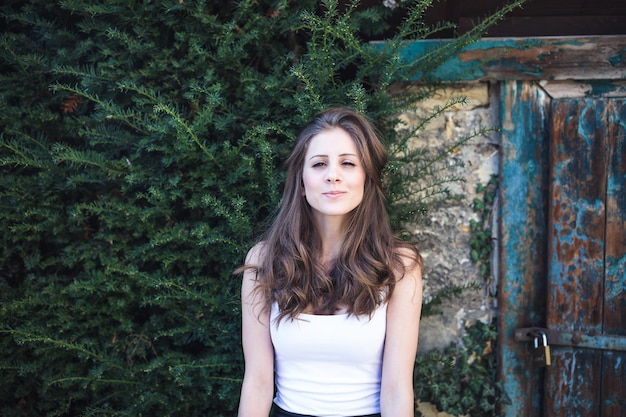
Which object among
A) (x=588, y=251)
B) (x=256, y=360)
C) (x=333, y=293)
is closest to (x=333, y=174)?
(x=333, y=293)

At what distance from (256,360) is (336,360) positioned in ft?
1.19

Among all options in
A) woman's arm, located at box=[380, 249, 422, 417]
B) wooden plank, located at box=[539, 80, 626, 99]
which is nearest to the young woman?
woman's arm, located at box=[380, 249, 422, 417]

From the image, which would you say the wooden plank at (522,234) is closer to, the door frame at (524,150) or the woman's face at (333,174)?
the door frame at (524,150)

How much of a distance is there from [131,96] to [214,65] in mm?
470

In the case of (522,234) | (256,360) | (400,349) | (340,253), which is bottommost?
(256,360)

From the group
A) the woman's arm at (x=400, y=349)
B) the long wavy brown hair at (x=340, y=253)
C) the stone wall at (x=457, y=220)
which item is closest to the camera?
the woman's arm at (x=400, y=349)

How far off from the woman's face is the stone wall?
31.2 inches

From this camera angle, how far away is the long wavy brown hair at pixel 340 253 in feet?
7.48

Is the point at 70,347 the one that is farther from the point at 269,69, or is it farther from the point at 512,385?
the point at 512,385

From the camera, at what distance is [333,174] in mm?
2246

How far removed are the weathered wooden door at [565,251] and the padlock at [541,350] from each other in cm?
4

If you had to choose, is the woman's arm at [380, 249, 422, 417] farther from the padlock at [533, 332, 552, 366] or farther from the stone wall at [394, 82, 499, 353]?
the padlock at [533, 332, 552, 366]

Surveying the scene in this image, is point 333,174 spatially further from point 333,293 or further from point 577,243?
point 577,243

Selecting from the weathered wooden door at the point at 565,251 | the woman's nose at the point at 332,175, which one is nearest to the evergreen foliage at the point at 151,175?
the woman's nose at the point at 332,175
